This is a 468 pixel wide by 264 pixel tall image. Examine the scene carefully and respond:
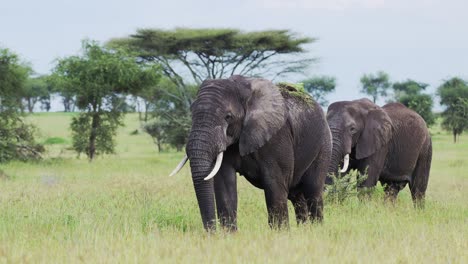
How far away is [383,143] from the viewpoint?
1300 cm

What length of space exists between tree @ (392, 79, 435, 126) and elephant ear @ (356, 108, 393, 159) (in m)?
45.0

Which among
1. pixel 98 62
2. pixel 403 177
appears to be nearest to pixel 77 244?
pixel 403 177

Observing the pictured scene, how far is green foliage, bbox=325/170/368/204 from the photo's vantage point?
1189 cm

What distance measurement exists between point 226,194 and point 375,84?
73631 millimetres

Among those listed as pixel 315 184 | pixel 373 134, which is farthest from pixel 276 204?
pixel 373 134

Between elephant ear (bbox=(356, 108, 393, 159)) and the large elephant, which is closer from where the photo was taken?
the large elephant

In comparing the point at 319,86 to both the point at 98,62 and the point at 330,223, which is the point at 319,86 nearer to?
the point at 98,62

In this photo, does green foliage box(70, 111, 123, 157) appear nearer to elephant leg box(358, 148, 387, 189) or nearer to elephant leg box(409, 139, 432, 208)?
elephant leg box(409, 139, 432, 208)

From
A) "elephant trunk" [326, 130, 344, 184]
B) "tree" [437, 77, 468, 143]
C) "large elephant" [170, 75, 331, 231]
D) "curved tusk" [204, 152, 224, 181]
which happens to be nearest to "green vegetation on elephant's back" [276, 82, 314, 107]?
"large elephant" [170, 75, 331, 231]

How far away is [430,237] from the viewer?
7918 mm

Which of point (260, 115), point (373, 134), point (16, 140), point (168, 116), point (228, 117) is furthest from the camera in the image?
point (168, 116)

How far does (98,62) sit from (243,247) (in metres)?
26.2

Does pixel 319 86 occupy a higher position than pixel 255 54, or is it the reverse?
pixel 255 54

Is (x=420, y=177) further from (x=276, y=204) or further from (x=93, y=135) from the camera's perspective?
(x=93, y=135)
